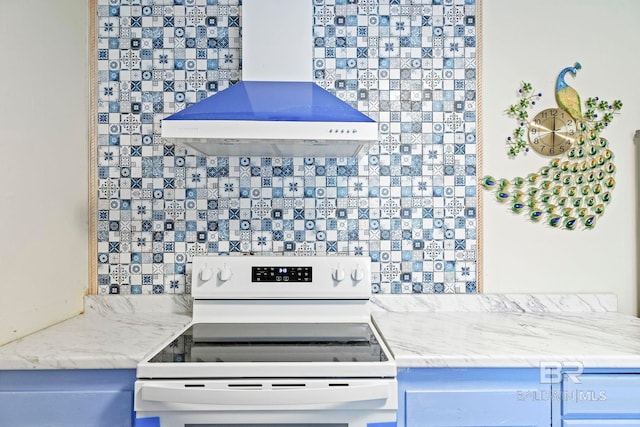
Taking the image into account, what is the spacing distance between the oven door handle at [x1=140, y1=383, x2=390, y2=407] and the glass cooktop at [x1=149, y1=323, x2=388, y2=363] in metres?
0.09

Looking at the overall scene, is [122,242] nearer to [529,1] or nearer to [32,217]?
[32,217]

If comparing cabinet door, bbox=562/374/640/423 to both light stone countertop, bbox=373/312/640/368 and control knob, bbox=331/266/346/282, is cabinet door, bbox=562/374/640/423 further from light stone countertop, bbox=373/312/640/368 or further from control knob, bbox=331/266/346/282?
control knob, bbox=331/266/346/282

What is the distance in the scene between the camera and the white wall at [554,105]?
74.9 inches

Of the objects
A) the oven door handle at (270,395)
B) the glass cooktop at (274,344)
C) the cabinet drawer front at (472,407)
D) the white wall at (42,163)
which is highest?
the white wall at (42,163)

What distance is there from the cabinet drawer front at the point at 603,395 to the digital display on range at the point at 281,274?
954 millimetres

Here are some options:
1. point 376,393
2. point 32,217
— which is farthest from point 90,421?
point 376,393

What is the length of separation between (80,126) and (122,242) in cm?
52

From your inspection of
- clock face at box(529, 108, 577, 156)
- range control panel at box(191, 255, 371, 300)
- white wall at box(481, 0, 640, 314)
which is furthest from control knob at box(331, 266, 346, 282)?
clock face at box(529, 108, 577, 156)

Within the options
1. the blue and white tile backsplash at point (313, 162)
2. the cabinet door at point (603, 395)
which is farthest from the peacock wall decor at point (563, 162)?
the cabinet door at point (603, 395)

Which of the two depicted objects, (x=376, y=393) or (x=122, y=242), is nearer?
(x=376, y=393)

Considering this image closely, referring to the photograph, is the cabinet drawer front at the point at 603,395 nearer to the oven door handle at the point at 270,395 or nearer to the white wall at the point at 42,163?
the oven door handle at the point at 270,395

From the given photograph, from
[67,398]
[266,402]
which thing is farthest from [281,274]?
[67,398]

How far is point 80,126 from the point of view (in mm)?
1823

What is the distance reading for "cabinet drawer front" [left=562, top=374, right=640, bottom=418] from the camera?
1295 mm
